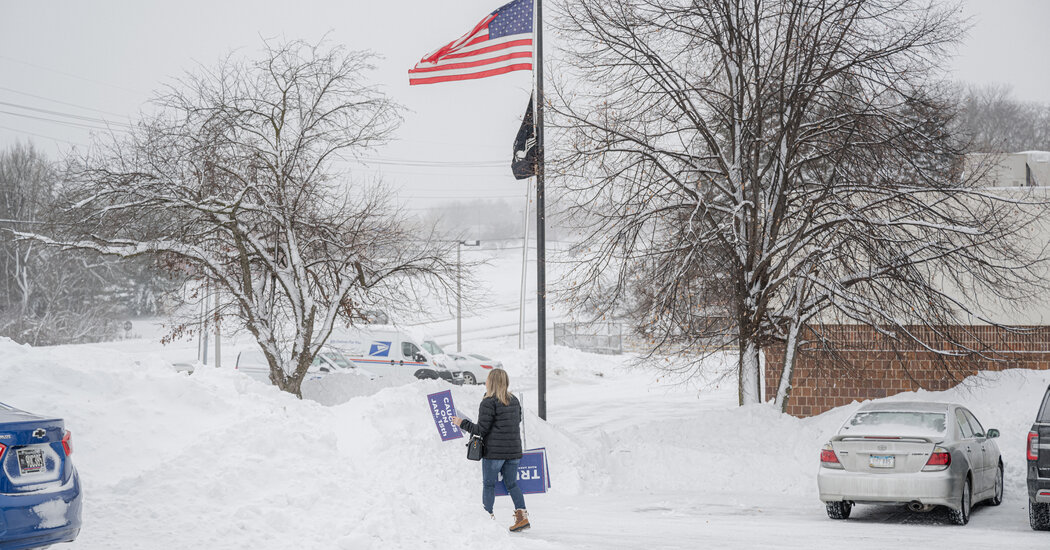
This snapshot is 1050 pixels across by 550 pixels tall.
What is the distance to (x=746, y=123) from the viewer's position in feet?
53.9

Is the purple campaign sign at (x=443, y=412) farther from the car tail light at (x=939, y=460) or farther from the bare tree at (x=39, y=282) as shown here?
the bare tree at (x=39, y=282)

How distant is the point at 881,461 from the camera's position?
1042 centimetres

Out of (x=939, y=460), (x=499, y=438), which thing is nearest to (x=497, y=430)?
(x=499, y=438)

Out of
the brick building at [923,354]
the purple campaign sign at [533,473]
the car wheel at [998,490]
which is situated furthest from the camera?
the brick building at [923,354]

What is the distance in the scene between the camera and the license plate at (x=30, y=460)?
5863 mm

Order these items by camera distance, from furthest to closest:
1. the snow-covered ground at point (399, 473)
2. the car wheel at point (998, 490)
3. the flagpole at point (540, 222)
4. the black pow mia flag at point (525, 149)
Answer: the black pow mia flag at point (525, 149) < the flagpole at point (540, 222) < the car wheel at point (998, 490) < the snow-covered ground at point (399, 473)

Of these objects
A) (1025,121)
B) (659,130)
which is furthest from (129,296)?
(1025,121)

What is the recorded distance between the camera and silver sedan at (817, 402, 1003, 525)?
1019 cm

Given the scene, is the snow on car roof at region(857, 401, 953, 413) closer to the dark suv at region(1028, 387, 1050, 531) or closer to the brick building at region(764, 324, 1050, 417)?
the dark suv at region(1028, 387, 1050, 531)

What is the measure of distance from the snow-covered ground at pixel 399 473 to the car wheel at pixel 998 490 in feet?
1.13

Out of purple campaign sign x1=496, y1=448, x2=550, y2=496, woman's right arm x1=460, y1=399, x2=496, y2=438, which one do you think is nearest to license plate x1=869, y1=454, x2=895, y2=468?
purple campaign sign x1=496, y1=448, x2=550, y2=496

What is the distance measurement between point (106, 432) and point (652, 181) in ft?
35.0

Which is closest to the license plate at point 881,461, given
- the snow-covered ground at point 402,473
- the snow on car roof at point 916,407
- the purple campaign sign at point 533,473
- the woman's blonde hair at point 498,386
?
the snow-covered ground at point 402,473

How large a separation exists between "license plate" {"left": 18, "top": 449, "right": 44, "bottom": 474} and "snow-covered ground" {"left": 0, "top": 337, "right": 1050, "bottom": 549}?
112 centimetres
